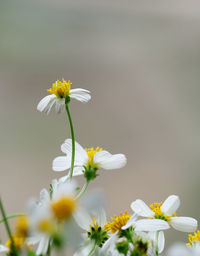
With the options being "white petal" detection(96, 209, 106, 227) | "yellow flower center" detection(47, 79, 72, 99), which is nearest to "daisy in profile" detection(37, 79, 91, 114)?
"yellow flower center" detection(47, 79, 72, 99)

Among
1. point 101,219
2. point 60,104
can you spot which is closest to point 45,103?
point 60,104

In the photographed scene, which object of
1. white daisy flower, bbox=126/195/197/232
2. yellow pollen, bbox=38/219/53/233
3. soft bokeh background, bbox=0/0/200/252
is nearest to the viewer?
yellow pollen, bbox=38/219/53/233

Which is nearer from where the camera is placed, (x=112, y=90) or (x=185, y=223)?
(x=185, y=223)

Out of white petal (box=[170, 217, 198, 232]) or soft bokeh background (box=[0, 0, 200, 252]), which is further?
soft bokeh background (box=[0, 0, 200, 252])

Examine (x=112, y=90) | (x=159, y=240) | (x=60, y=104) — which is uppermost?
(x=112, y=90)

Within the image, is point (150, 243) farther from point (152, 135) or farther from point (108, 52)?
point (108, 52)

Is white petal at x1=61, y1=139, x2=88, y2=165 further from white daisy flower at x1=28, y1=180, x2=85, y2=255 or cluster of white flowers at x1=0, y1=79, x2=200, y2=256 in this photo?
white daisy flower at x1=28, y1=180, x2=85, y2=255

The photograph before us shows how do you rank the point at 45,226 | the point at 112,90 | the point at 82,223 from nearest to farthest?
the point at 45,226, the point at 82,223, the point at 112,90

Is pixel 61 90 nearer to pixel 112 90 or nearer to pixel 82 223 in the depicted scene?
pixel 82 223
